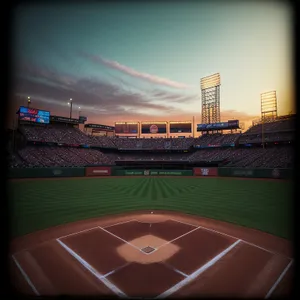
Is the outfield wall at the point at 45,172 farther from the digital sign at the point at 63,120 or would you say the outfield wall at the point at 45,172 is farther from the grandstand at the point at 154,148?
the digital sign at the point at 63,120

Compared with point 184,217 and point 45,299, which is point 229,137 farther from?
point 45,299

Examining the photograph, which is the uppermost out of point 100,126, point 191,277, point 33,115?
point 100,126

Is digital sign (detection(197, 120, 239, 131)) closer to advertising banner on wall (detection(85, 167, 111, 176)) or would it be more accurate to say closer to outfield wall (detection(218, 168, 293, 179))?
outfield wall (detection(218, 168, 293, 179))

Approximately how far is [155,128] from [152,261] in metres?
52.3

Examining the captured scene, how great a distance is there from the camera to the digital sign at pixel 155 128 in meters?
56.5

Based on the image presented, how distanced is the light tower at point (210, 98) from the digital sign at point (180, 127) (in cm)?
546

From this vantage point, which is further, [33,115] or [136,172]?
[33,115]

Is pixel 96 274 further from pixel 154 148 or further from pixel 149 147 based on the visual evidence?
pixel 149 147

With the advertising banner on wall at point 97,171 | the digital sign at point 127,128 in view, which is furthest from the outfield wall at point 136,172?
the digital sign at point 127,128

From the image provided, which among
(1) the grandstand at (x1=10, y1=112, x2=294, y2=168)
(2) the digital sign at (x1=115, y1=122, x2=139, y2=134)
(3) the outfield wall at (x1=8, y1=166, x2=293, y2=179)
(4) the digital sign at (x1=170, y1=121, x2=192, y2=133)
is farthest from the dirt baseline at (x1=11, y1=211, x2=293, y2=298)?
(4) the digital sign at (x1=170, y1=121, x2=192, y2=133)

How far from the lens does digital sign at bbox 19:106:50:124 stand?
1564 inches

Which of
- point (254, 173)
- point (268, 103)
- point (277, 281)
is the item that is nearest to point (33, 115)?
point (254, 173)

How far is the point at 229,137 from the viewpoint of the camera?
158 ft

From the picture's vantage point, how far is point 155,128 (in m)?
56.5
